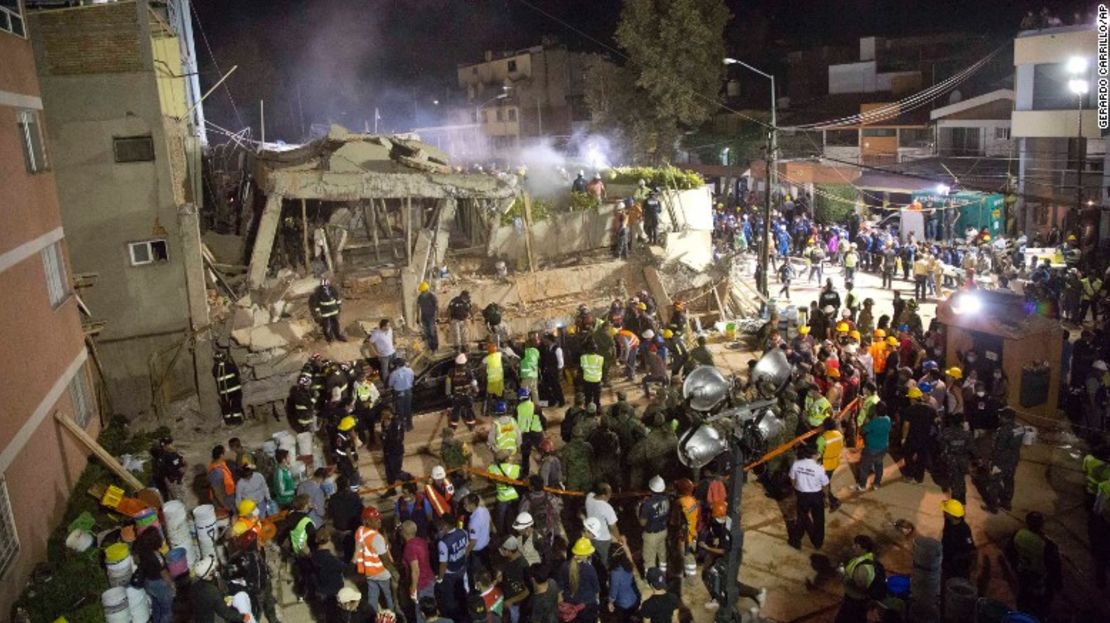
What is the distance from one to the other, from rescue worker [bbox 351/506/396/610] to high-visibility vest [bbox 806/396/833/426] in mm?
6882

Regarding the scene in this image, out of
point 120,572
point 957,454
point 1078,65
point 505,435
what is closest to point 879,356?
point 957,454

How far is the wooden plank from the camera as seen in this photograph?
1196 cm

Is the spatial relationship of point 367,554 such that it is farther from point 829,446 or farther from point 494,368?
point 829,446

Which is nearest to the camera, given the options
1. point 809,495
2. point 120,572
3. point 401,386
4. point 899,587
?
point 899,587

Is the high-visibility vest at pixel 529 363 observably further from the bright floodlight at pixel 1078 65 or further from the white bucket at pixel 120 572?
the bright floodlight at pixel 1078 65

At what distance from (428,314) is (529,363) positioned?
3.65 metres

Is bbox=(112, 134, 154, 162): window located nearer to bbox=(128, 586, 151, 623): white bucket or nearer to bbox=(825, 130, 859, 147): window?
bbox=(128, 586, 151, 623): white bucket

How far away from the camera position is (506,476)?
10.1 metres

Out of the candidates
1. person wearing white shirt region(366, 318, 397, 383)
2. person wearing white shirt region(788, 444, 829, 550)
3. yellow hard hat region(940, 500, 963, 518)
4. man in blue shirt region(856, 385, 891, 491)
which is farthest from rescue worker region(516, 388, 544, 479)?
yellow hard hat region(940, 500, 963, 518)

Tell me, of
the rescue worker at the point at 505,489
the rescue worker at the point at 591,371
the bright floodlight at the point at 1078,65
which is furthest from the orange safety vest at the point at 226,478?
the bright floodlight at the point at 1078,65

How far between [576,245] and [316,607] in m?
14.7

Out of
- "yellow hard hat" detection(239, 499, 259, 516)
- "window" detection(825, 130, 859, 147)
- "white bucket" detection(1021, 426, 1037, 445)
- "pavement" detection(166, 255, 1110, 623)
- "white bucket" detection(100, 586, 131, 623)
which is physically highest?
"window" detection(825, 130, 859, 147)

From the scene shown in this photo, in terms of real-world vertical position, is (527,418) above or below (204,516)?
above

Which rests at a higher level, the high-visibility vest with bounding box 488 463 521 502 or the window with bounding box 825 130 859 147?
the window with bounding box 825 130 859 147
